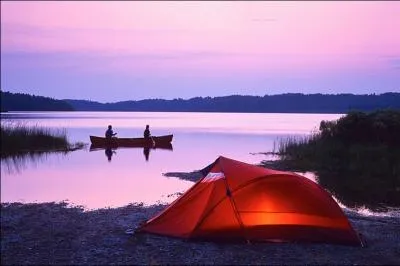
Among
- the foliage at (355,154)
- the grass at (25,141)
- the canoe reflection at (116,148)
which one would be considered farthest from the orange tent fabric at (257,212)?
the canoe reflection at (116,148)

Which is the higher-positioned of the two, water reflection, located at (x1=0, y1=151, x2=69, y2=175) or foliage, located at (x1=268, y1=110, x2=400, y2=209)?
foliage, located at (x1=268, y1=110, x2=400, y2=209)

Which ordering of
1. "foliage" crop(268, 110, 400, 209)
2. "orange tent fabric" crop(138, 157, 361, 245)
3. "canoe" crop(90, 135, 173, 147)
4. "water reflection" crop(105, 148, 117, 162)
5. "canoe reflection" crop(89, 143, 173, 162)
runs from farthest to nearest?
"canoe" crop(90, 135, 173, 147)
"canoe reflection" crop(89, 143, 173, 162)
"water reflection" crop(105, 148, 117, 162)
"foliage" crop(268, 110, 400, 209)
"orange tent fabric" crop(138, 157, 361, 245)

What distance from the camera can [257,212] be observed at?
9672mm

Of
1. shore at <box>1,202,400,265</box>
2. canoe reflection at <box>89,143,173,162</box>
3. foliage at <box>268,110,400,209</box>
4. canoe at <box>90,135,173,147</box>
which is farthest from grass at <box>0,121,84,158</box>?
shore at <box>1,202,400,265</box>

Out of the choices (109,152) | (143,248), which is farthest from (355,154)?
(143,248)

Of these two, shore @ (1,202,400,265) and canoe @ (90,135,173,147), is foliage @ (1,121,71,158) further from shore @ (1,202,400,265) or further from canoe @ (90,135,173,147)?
shore @ (1,202,400,265)

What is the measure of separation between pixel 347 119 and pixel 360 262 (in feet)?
69.0

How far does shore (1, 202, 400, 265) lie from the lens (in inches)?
325

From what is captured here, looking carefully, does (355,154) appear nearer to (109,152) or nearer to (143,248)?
(109,152)

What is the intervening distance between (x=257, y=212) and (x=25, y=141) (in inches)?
923

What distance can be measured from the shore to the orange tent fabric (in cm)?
26

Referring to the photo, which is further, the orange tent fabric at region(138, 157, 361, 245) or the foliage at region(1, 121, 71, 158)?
the foliage at region(1, 121, 71, 158)

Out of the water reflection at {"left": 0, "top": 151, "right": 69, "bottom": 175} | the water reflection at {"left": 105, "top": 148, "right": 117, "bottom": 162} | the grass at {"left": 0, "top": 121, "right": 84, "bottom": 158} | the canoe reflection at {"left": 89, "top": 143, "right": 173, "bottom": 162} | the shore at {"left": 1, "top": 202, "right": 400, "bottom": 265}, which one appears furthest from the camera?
the canoe reflection at {"left": 89, "top": 143, "right": 173, "bottom": 162}

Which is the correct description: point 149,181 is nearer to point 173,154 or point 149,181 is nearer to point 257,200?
point 257,200
